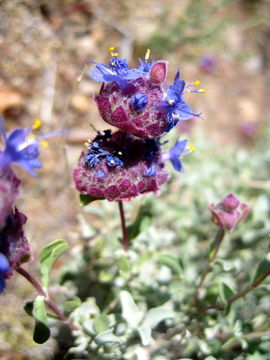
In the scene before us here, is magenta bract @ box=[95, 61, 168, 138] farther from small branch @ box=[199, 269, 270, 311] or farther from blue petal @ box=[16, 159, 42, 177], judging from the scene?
small branch @ box=[199, 269, 270, 311]

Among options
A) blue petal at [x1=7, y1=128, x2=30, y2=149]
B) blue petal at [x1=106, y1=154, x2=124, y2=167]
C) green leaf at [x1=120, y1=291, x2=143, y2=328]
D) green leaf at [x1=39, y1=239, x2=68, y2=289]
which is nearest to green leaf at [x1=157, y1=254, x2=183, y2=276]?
green leaf at [x1=120, y1=291, x2=143, y2=328]

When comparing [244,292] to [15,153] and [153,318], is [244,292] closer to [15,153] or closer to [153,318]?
[153,318]

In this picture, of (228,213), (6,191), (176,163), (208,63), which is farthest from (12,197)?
(208,63)

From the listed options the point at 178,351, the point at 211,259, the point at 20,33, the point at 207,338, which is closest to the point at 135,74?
the point at 211,259

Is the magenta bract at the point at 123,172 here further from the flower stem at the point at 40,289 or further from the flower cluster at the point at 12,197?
the flower stem at the point at 40,289

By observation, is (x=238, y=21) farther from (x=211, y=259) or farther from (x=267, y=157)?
(x=211, y=259)

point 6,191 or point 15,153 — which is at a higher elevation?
point 15,153
